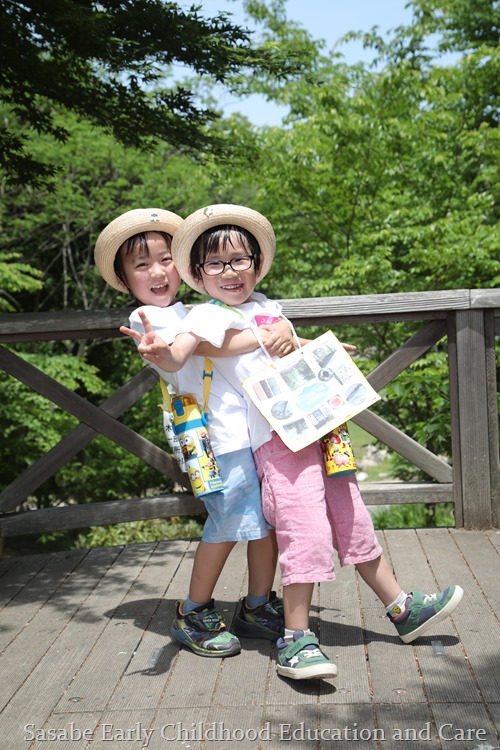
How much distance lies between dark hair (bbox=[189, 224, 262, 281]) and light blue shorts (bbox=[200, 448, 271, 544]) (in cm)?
64

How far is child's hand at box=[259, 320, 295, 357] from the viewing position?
2734mm

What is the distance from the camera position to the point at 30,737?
2246 millimetres

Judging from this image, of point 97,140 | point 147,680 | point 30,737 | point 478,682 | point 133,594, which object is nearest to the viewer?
point 30,737

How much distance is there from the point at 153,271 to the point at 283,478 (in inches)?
33.2

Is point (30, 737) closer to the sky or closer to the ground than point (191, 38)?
closer to the ground

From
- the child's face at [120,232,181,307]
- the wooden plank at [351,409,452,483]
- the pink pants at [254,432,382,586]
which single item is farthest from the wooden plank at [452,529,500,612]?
the child's face at [120,232,181,307]

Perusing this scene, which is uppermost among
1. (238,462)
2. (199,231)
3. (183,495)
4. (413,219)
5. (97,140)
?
(97,140)

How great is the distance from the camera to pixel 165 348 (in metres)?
2.52

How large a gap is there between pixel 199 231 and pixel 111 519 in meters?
1.87

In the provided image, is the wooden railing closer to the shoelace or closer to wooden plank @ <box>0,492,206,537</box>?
wooden plank @ <box>0,492,206,537</box>

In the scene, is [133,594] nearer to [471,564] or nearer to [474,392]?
[471,564]

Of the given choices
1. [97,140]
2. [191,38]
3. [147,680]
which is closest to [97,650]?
[147,680]

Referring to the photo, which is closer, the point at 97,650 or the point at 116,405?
the point at 97,650

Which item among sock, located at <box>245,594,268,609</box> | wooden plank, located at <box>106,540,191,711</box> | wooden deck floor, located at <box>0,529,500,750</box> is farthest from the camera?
sock, located at <box>245,594,268,609</box>
